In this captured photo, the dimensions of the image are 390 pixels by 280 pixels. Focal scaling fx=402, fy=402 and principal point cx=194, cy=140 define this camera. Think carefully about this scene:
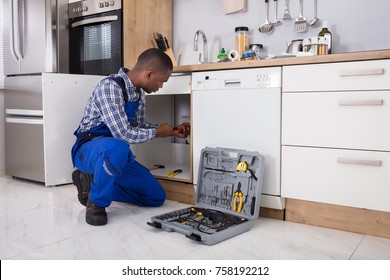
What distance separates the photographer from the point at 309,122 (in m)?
1.81

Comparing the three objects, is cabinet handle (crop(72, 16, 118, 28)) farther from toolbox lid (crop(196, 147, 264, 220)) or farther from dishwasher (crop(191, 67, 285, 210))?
toolbox lid (crop(196, 147, 264, 220))

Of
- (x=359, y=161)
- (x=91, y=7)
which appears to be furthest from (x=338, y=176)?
(x=91, y=7)

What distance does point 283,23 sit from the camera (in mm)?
2523

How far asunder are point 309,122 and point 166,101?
1324 millimetres

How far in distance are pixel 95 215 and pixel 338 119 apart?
118cm

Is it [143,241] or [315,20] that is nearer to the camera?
[143,241]

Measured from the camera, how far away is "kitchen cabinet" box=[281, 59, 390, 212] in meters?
1.64

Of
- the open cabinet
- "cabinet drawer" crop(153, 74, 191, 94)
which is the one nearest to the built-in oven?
the open cabinet

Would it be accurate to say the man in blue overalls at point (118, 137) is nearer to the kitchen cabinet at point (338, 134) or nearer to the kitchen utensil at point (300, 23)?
the kitchen cabinet at point (338, 134)

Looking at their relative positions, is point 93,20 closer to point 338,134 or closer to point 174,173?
point 174,173

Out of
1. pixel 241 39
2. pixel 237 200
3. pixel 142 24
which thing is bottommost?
pixel 237 200

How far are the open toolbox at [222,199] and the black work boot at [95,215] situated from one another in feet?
0.75

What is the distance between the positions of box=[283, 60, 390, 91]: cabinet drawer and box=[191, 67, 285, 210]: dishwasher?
0.08m

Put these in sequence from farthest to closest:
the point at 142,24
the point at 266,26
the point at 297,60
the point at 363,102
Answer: the point at 142,24, the point at 266,26, the point at 297,60, the point at 363,102
